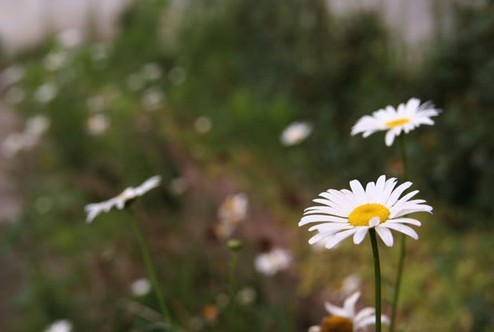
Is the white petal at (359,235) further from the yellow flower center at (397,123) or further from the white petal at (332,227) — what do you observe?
the yellow flower center at (397,123)

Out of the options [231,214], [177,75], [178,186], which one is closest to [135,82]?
[177,75]

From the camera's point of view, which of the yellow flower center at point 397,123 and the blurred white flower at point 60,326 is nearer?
the yellow flower center at point 397,123

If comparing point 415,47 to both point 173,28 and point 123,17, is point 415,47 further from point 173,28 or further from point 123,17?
point 123,17

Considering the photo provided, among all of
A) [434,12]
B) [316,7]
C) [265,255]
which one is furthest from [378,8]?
[265,255]

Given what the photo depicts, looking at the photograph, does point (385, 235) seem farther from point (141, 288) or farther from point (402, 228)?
point (141, 288)

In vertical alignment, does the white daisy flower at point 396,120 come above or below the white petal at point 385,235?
above

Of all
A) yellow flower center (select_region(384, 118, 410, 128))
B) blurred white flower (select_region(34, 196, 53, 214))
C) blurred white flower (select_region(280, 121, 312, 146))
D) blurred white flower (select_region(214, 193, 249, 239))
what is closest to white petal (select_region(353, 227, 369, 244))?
yellow flower center (select_region(384, 118, 410, 128))

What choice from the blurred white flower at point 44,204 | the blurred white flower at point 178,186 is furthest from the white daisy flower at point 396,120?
the blurred white flower at point 44,204
